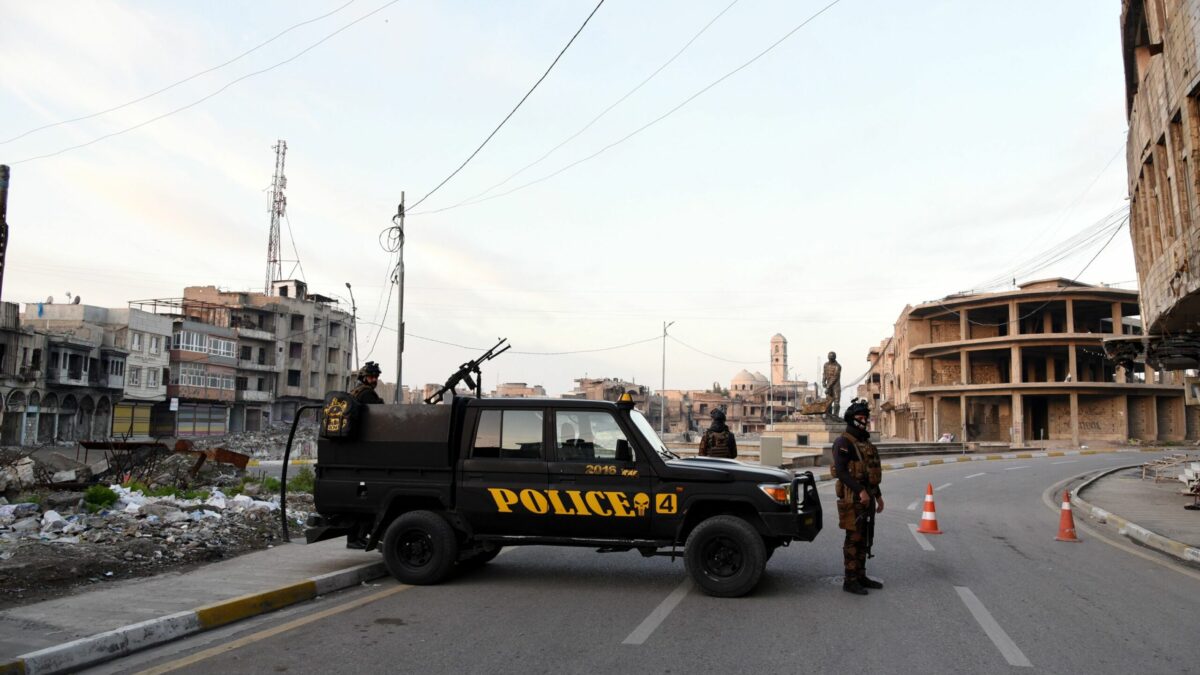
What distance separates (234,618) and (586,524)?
10.2 ft

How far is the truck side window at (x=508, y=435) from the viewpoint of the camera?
790 cm

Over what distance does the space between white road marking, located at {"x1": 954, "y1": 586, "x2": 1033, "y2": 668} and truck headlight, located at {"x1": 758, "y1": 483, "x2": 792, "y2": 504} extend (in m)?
1.78

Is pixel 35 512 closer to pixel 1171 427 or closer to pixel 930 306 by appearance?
pixel 930 306

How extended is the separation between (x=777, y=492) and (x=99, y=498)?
960 centimetres

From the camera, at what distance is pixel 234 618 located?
6.56 metres

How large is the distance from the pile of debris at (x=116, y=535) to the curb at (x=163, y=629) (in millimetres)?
1716

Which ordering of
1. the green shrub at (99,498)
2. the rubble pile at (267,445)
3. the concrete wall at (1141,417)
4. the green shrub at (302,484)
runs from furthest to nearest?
the concrete wall at (1141,417)
the rubble pile at (267,445)
the green shrub at (302,484)
the green shrub at (99,498)

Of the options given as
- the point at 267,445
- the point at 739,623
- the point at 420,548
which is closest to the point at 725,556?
the point at 739,623

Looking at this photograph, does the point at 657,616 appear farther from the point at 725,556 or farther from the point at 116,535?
the point at 116,535

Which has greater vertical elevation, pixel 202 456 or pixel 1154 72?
pixel 1154 72

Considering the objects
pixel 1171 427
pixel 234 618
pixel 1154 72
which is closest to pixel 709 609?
pixel 234 618

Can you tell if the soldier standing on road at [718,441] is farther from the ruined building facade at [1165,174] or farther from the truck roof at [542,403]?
the ruined building facade at [1165,174]

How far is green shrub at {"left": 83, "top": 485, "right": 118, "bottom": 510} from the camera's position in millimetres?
11250

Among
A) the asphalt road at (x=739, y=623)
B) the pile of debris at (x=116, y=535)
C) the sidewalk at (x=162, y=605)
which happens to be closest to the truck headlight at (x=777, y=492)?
the asphalt road at (x=739, y=623)
